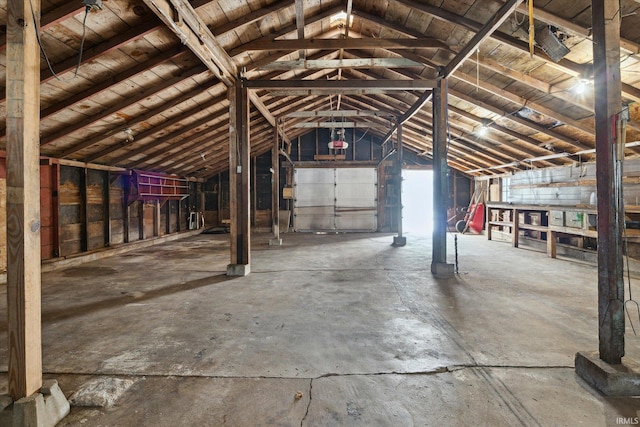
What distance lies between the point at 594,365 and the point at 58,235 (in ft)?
25.4

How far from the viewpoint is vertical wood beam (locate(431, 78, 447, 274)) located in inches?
179

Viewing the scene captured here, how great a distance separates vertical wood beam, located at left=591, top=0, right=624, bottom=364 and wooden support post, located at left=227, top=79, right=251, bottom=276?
13.5 feet

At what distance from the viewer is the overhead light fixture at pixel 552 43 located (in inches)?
128

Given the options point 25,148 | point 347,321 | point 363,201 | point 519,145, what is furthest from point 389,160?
point 25,148

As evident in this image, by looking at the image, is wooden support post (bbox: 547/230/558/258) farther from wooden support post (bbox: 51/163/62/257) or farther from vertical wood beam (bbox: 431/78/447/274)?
wooden support post (bbox: 51/163/62/257)

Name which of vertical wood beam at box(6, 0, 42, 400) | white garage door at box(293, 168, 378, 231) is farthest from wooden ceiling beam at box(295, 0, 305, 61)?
white garage door at box(293, 168, 378, 231)

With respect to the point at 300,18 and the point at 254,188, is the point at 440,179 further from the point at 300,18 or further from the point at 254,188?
the point at 254,188

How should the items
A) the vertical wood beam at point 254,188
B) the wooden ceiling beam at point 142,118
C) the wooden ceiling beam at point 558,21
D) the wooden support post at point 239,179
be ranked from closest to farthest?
1. the wooden ceiling beam at point 558,21
2. the wooden support post at point 239,179
3. the wooden ceiling beam at point 142,118
4. the vertical wood beam at point 254,188

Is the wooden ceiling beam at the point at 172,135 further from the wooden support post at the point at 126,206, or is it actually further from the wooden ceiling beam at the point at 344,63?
the wooden ceiling beam at the point at 344,63

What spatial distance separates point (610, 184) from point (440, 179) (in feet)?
8.78

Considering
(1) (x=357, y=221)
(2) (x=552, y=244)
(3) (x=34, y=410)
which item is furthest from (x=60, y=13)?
(1) (x=357, y=221)

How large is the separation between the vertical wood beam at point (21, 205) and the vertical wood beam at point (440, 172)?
450cm

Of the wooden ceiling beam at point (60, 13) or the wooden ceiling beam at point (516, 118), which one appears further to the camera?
the wooden ceiling beam at point (516, 118)

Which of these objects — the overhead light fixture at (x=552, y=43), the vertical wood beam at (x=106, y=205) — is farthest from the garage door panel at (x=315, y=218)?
the overhead light fixture at (x=552, y=43)
